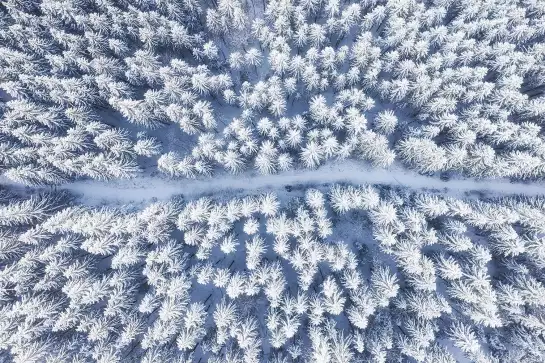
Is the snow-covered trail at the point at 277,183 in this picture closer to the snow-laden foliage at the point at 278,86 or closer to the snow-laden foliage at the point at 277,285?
the snow-laden foliage at the point at 278,86

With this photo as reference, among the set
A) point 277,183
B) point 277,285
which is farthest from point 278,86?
point 277,285

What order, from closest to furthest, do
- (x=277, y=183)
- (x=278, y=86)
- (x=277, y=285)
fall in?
(x=277, y=285) → (x=278, y=86) → (x=277, y=183)

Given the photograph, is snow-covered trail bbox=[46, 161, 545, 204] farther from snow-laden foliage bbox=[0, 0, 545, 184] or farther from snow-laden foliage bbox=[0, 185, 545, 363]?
snow-laden foliage bbox=[0, 185, 545, 363]

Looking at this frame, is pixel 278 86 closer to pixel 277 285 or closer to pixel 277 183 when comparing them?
pixel 277 183

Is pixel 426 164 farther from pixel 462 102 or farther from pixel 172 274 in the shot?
pixel 172 274

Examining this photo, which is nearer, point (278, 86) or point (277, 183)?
point (278, 86)

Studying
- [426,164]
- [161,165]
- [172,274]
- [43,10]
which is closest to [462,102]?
[426,164]

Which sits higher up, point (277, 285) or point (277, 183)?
point (277, 183)
